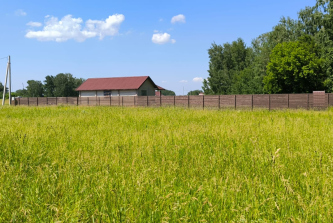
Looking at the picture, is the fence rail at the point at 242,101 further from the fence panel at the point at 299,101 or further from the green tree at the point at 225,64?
the green tree at the point at 225,64

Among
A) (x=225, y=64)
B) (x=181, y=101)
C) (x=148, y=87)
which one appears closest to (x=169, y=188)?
(x=181, y=101)

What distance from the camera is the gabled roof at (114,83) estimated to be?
4628 centimetres

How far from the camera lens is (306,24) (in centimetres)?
4109

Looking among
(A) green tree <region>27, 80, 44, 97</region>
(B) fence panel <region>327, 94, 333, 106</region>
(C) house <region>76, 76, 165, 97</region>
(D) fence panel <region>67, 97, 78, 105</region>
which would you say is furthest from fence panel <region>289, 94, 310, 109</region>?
(A) green tree <region>27, 80, 44, 97</region>

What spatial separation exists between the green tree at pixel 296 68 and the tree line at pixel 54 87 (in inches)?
2991

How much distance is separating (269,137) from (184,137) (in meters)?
2.09

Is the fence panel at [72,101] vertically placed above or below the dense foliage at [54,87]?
below

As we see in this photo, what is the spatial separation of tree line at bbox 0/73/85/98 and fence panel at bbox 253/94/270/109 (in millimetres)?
79780

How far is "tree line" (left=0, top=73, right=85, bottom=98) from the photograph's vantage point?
95.9 metres

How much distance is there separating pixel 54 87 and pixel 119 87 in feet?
224

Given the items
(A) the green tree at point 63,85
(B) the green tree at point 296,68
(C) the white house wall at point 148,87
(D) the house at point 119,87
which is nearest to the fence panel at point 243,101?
(D) the house at point 119,87

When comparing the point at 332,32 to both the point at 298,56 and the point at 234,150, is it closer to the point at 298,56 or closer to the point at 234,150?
the point at 298,56

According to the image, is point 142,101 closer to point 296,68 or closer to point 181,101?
point 181,101

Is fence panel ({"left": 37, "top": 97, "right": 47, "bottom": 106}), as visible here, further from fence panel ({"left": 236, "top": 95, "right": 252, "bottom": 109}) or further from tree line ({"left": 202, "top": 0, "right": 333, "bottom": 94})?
tree line ({"left": 202, "top": 0, "right": 333, "bottom": 94})
